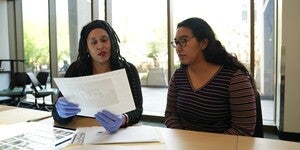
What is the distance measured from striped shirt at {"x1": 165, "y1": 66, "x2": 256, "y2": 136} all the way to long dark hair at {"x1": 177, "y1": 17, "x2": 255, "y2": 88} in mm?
59

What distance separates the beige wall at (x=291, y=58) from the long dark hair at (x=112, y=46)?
7.89 feet

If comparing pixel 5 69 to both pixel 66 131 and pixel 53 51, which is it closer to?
pixel 53 51

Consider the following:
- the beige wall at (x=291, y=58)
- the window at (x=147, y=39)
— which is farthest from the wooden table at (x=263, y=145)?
the window at (x=147, y=39)

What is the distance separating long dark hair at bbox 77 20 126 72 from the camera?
5.06 ft

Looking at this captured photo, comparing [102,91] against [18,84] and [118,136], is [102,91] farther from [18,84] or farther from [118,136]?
[18,84]

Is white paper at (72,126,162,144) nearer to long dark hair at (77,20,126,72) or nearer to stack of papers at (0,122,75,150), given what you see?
stack of papers at (0,122,75,150)

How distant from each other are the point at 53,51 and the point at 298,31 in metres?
4.37

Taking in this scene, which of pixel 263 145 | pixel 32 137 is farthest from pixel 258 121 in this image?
pixel 32 137

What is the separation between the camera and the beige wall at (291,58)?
3.17 meters

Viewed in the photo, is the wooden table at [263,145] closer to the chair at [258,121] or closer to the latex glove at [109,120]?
the chair at [258,121]

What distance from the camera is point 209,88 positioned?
1.44 metres

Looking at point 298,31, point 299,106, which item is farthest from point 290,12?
point 299,106

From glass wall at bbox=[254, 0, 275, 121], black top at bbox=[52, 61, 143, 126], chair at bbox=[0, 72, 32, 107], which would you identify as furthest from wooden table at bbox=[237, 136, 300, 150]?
chair at bbox=[0, 72, 32, 107]

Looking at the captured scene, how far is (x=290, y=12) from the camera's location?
10.4 ft
